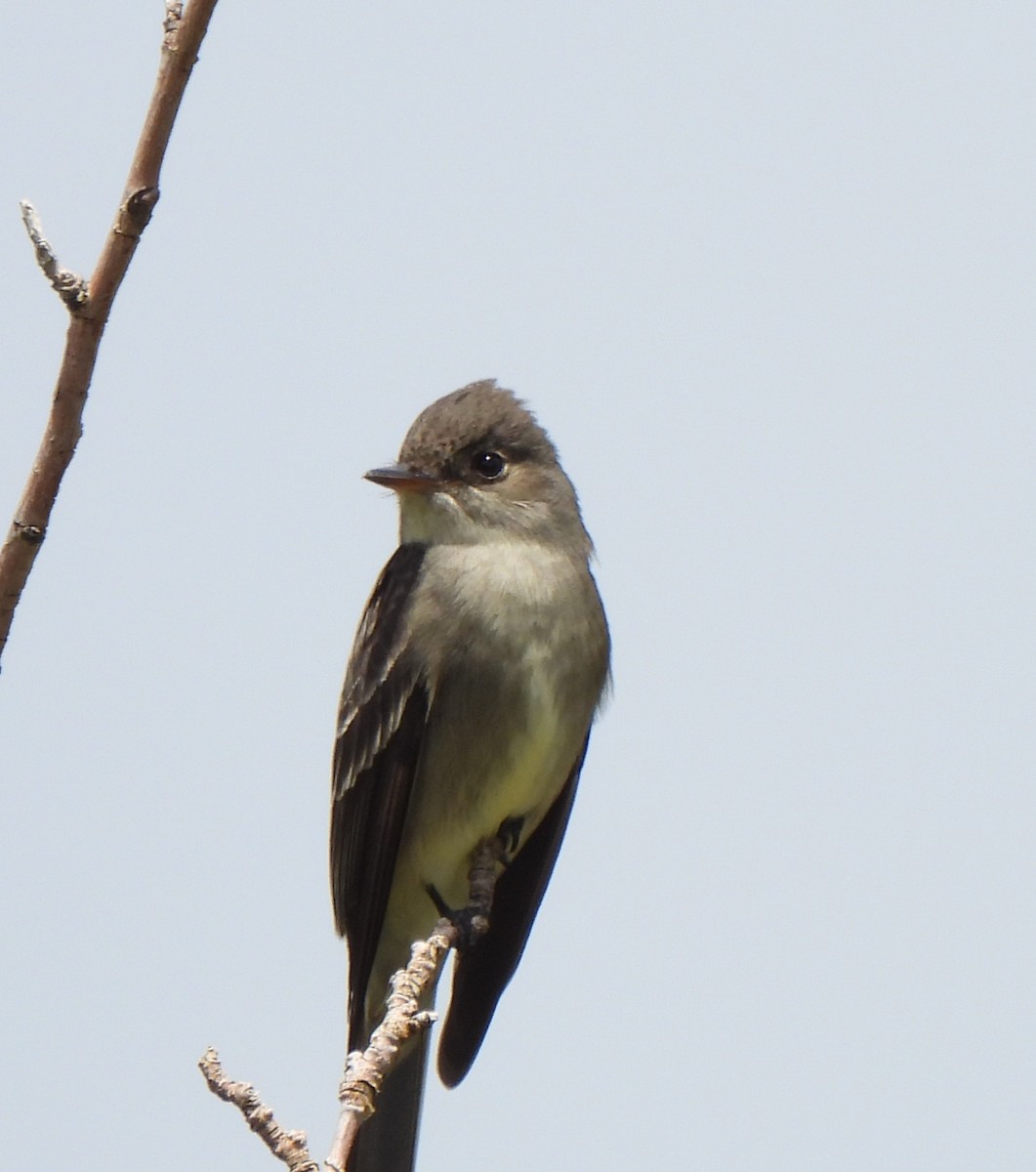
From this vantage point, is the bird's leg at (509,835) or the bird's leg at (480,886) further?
the bird's leg at (509,835)

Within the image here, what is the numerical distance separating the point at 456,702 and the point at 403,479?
2.47 feet

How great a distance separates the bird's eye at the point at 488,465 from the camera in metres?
5.65

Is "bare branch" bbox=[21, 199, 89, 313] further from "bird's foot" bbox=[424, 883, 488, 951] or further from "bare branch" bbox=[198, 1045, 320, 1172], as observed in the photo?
"bird's foot" bbox=[424, 883, 488, 951]

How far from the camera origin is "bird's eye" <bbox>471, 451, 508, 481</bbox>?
565 centimetres

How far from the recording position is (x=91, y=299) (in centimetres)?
250

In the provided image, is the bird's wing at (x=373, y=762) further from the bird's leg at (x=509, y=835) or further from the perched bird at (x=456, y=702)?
the bird's leg at (x=509, y=835)

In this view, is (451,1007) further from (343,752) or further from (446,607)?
(446,607)

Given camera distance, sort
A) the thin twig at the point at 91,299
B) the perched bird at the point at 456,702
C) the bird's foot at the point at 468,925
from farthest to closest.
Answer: the perched bird at the point at 456,702
the bird's foot at the point at 468,925
the thin twig at the point at 91,299

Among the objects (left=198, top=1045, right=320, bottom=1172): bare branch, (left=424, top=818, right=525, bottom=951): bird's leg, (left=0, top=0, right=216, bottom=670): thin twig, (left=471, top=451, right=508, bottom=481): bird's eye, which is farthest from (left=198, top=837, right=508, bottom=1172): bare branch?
(left=471, top=451, right=508, bottom=481): bird's eye

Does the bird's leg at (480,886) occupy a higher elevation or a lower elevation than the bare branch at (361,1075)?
higher

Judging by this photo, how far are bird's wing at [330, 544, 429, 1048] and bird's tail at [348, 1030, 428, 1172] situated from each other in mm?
323

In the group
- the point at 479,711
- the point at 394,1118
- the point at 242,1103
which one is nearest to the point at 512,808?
the point at 479,711

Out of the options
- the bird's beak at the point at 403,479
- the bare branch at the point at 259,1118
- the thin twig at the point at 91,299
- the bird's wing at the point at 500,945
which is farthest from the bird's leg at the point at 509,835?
the thin twig at the point at 91,299

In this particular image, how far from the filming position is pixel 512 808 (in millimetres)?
5496
